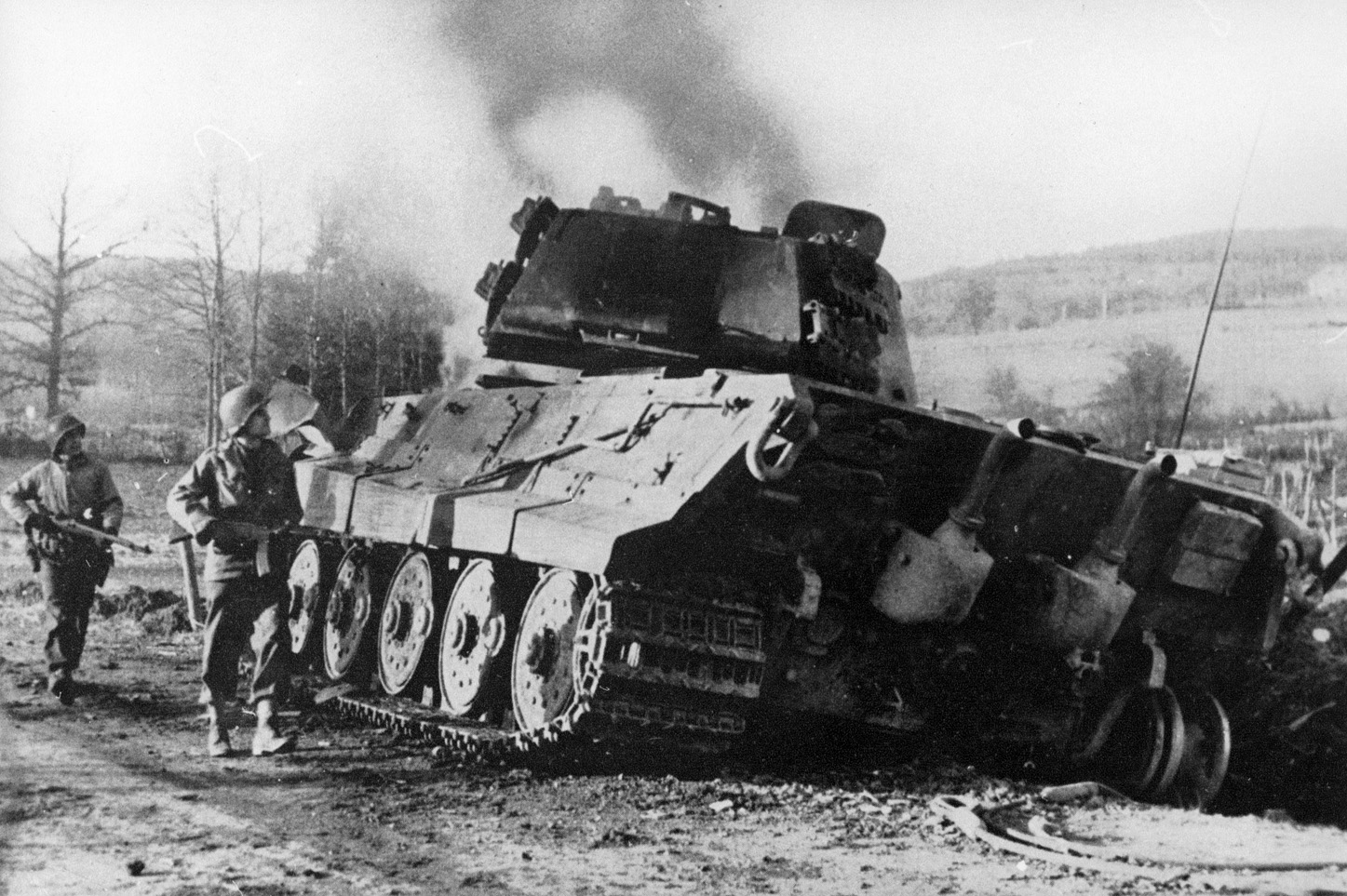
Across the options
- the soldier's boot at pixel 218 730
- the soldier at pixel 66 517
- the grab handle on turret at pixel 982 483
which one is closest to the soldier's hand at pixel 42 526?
the soldier at pixel 66 517

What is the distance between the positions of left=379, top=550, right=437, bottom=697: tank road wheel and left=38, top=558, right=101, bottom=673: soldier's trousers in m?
2.08

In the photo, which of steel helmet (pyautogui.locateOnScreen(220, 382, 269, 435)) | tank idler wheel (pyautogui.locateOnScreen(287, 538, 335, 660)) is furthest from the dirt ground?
tank idler wheel (pyautogui.locateOnScreen(287, 538, 335, 660))

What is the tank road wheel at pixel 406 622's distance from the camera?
8.51 m

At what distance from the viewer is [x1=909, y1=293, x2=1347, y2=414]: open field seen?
17000 mm

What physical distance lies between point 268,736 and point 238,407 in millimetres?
1948

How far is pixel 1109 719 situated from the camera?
8.12 metres

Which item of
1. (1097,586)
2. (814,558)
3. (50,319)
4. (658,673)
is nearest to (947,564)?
(814,558)

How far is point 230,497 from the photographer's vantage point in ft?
25.0

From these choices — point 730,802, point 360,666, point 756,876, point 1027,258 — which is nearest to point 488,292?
point 360,666

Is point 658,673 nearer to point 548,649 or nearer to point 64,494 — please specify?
point 548,649

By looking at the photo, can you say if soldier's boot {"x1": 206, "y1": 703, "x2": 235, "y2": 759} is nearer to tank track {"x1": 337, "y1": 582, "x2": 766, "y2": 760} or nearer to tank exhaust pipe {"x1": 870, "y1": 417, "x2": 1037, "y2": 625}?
tank track {"x1": 337, "y1": 582, "x2": 766, "y2": 760}

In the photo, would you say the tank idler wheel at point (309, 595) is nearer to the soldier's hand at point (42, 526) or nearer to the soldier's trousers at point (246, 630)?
the soldier's hand at point (42, 526)

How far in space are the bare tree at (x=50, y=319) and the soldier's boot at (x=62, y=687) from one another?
3.88m

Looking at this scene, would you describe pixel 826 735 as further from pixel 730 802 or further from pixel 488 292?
pixel 488 292
